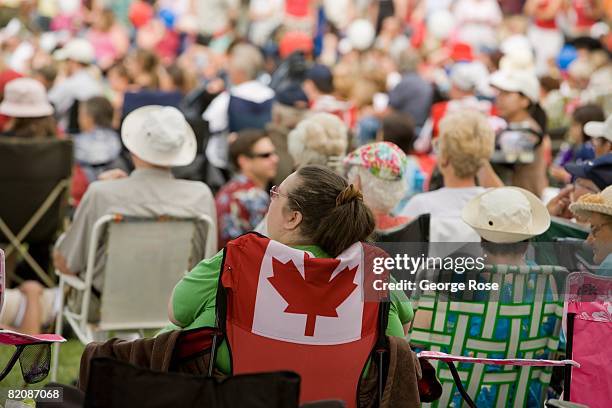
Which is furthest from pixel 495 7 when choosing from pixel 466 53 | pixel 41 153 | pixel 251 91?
pixel 41 153

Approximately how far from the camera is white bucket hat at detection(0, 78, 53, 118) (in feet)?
23.0

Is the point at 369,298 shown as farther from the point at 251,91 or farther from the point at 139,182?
the point at 251,91

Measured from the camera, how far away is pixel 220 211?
616 centimetres

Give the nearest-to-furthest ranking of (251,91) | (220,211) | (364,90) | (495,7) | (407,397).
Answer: (407,397) → (220,211) → (251,91) → (364,90) → (495,7)

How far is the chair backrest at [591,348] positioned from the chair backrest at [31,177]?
3.68m

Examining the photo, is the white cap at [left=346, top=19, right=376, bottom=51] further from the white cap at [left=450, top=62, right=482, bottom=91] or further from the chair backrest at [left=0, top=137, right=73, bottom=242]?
the chair backrest at [left=0, top=137, right=73, bottom=242]

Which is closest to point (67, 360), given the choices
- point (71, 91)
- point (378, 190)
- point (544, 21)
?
point (378, 190)

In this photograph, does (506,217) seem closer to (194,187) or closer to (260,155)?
(194,187)

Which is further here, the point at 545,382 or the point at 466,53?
the point at 466,53

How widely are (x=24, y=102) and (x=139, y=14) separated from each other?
33.7ft

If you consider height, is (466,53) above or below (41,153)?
above

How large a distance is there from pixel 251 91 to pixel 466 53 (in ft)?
14.3

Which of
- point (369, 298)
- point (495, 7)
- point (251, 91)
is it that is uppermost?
point (495, 7)

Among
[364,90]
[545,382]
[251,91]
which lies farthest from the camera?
[364,90]
